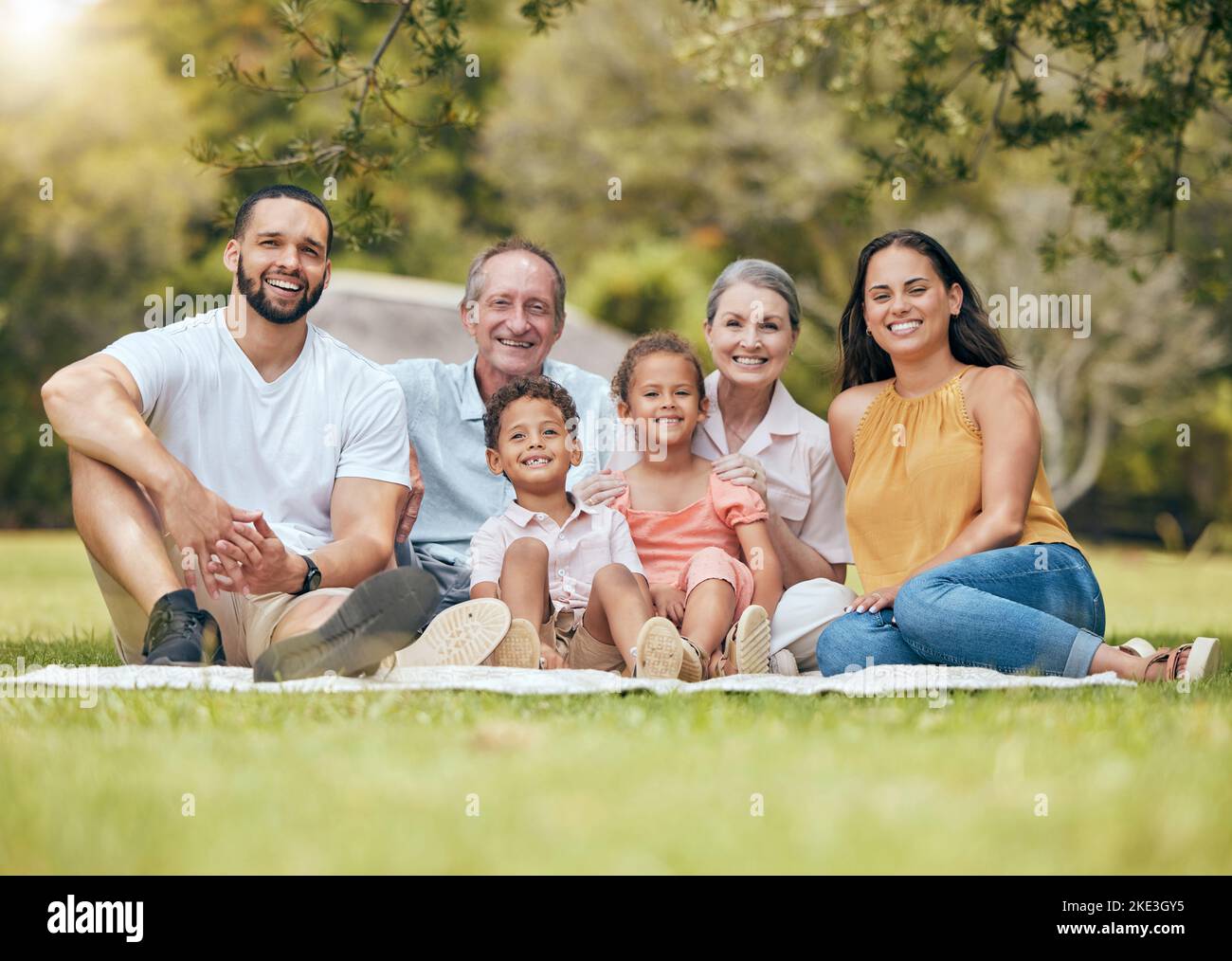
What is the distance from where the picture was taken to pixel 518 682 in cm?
377

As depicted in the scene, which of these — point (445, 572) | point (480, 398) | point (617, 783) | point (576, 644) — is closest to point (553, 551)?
point (576, 644)

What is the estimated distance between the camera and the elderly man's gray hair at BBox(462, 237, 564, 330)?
17.4ft

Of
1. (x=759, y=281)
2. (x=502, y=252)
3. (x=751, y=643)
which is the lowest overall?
(x=751, y=643)

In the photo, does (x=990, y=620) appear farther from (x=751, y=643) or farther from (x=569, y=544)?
(x=569, y=544)

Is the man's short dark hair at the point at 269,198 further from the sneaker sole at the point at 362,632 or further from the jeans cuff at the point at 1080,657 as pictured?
the jeans cuff at the point at 1080,657

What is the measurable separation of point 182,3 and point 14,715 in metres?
27.3

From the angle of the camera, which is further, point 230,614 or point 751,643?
point 230,614

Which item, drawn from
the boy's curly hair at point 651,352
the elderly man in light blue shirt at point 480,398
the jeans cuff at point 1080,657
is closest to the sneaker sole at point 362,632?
the elderly man in light blue shirt at point 480,398

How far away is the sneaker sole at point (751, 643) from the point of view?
4.23 m

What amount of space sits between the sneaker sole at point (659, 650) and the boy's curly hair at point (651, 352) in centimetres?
120

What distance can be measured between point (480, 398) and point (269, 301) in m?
0.99

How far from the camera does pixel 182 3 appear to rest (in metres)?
27.6
